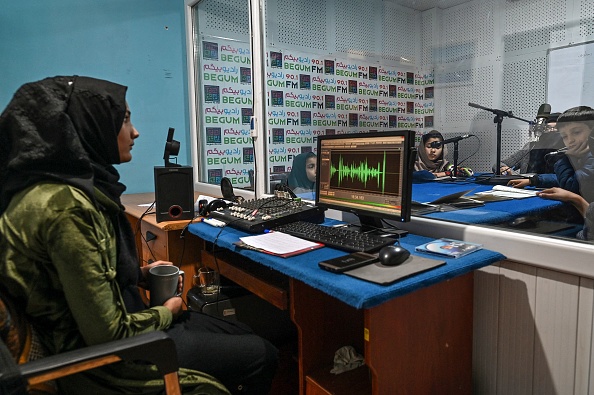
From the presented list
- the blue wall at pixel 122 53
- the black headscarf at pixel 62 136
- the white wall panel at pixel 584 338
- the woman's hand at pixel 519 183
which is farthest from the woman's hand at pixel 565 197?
the blue wall at pixel 122 53

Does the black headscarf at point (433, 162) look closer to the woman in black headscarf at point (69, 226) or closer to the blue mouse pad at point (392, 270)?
the blue mouse pad at point (392, 270)

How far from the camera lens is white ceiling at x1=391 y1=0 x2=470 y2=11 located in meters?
2.69

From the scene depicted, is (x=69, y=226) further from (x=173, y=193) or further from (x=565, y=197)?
(x=565, y=197)

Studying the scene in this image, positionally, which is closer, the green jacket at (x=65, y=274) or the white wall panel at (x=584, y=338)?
the green jacket at (x=65, y=274)

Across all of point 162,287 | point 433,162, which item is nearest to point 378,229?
point 162,287

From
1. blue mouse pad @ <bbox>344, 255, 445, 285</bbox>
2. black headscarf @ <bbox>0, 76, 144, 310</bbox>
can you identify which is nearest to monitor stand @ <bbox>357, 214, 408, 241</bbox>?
blue mouse pad @ <bbox>344, 255, 445, 285</bbox>

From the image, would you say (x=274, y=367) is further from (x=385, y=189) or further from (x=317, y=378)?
(x=385, y=189)

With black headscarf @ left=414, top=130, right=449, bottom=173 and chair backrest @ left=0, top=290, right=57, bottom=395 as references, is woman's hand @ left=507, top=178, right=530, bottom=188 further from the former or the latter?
chair backrest @ left=0, top=290, right=57, bottom=395

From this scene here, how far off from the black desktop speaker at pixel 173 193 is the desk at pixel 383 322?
1.54 ft

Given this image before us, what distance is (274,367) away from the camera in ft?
4.35

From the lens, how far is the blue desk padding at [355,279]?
97cm

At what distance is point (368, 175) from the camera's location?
4.89 feet

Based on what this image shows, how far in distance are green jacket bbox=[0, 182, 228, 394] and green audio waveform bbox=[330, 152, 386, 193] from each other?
0.90 m

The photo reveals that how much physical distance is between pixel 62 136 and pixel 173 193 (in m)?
1.00
